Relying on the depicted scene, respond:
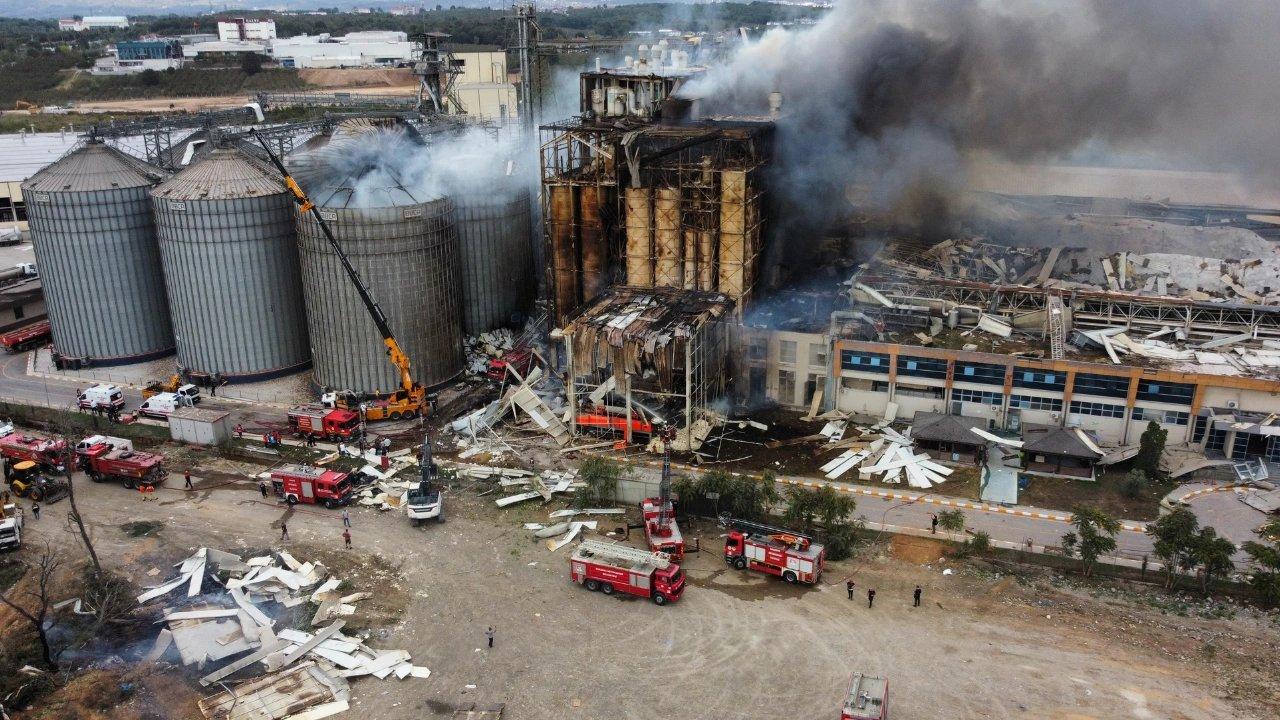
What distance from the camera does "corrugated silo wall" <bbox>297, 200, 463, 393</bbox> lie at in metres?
45.4

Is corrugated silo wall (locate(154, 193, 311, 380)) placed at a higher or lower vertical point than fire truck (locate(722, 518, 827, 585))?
higher

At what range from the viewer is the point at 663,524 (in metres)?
33.3

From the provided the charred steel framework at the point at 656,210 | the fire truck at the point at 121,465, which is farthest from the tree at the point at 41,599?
the charred steel framework at the point at 656,210

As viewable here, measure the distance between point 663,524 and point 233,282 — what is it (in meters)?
29.1

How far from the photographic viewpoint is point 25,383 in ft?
168

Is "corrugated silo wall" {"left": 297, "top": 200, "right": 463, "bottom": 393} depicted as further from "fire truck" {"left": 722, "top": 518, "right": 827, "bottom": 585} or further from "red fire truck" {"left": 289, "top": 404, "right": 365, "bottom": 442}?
"fire truck" {"left": 722, "top": 518, "right": 827, "bottom": 585}

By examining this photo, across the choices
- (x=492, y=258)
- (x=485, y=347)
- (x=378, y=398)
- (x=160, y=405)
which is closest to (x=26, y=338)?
(x=160, y=405)

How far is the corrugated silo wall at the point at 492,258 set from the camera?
5494 cm

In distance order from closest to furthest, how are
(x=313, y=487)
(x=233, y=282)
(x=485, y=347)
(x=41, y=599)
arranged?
(x=41, y=599) → (x=313, y=487) → (x=233, y=282) → (x=485, y=347)

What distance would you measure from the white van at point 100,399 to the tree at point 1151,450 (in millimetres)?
47461

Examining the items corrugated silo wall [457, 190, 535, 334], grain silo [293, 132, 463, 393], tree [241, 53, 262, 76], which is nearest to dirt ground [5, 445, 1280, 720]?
grain silo [293, 132, 463, 393]

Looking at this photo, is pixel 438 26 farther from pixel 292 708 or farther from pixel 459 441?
pixel 292 708

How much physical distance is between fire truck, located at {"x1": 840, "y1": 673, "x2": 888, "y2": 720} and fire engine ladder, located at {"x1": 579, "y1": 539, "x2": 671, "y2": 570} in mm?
8021

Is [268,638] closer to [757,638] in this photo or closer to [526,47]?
[757,638]
